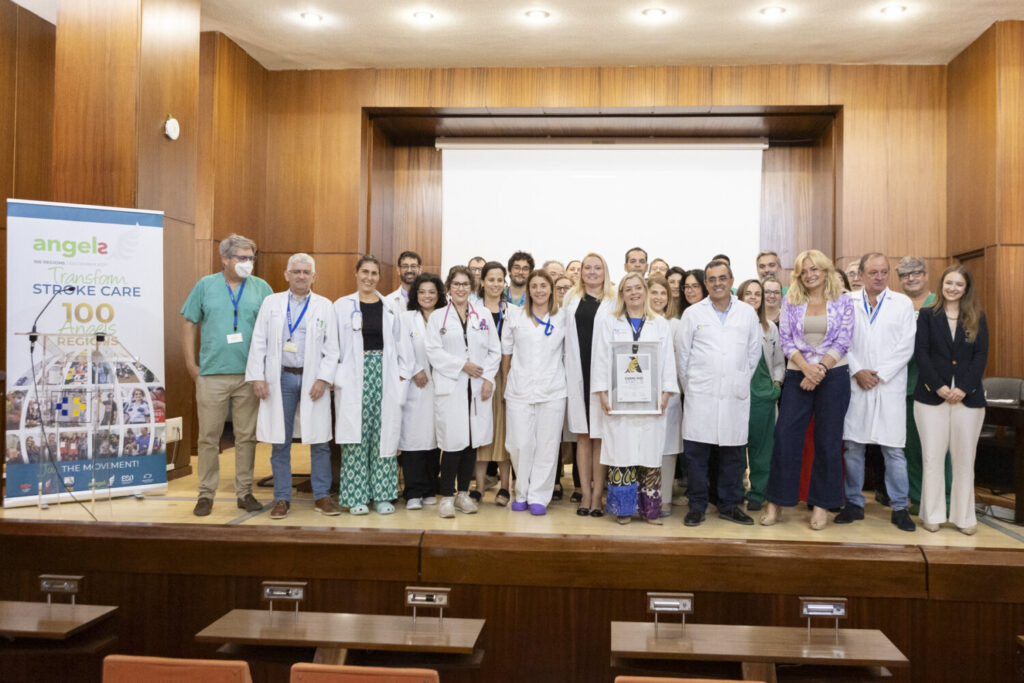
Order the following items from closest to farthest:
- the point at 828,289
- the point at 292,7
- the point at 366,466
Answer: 1. the point at 828,289
2. the point at 366,466
3. the point at 292,7

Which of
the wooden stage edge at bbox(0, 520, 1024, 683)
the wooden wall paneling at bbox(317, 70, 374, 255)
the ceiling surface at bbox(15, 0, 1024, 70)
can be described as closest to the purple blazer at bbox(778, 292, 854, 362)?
the wooden stage edge at bbox(0, 520, 1024, 683)

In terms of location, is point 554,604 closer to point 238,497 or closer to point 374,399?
point 374,399

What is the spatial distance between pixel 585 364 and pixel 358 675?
8.61ft

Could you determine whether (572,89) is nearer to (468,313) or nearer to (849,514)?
(468,313)

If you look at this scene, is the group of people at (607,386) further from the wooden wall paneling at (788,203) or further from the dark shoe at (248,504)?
the wooden wall paneling at (788,203)

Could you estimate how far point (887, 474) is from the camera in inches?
158

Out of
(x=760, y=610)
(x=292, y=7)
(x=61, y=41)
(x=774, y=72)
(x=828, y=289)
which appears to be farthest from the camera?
(x=774, y=72)

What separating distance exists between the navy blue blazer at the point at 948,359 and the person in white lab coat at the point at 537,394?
1936mm

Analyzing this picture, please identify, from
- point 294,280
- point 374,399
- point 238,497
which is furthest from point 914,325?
point 238,497

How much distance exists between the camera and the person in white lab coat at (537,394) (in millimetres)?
4160

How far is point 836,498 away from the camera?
3.88 metres

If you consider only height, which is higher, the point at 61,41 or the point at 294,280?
the point at 61,41

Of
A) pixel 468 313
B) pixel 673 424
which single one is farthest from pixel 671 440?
pixel 468 313

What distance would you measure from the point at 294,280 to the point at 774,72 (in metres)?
5.12
